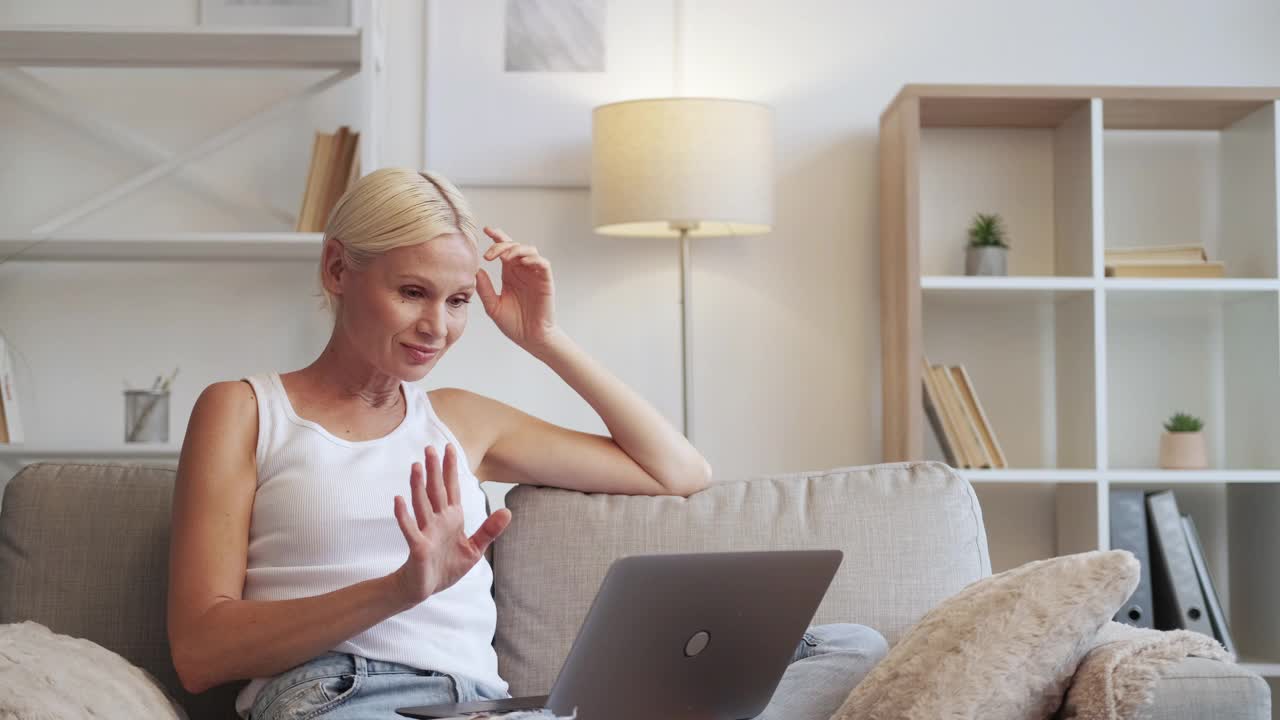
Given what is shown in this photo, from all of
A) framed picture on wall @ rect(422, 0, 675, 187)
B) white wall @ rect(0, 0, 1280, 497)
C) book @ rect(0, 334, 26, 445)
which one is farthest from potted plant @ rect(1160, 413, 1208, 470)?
book @ rect(0, 334, 26, 445)

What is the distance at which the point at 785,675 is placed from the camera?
1.54 meters

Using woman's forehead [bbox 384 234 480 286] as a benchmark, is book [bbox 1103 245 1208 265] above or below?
above

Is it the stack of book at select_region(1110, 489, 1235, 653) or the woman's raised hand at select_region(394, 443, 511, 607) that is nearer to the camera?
the woman's raised hand at select_region(394, 443, 511, 607)

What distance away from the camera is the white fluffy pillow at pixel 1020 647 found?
4.15ft

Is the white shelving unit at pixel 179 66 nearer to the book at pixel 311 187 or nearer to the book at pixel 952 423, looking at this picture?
the book at pixel 311 187

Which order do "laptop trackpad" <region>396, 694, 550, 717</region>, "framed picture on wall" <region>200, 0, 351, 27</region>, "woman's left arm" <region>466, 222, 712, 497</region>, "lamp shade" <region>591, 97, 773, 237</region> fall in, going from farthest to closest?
1. "framed picture on wall" <region>200, 0, 351, 27</region>
2. "lamp shade" <region>591, 97, 773, 237</region>
3. "woman's left arm" <region>466, 222, 712, 497</region>
4. "laptop trackpad" <region>396, 694, 550, 717</region>

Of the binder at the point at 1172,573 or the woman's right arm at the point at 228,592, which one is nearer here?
the woman's right arm at the point at 228,592

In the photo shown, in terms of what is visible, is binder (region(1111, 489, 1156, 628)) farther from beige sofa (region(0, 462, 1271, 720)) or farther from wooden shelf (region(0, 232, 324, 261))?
wooden shelf (region(0, 232, 324, 261))

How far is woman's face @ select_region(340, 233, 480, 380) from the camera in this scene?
156 centimetres

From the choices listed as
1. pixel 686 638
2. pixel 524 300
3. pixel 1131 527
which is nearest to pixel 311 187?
pixel 524 300

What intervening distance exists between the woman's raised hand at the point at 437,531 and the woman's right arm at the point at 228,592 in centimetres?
6

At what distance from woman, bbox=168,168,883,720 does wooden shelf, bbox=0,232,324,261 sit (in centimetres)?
109

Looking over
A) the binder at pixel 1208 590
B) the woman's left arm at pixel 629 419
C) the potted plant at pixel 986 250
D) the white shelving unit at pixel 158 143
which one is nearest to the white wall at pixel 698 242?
the white shelving unit at pixel 158 143

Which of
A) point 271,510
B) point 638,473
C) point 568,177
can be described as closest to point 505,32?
point 568,177
